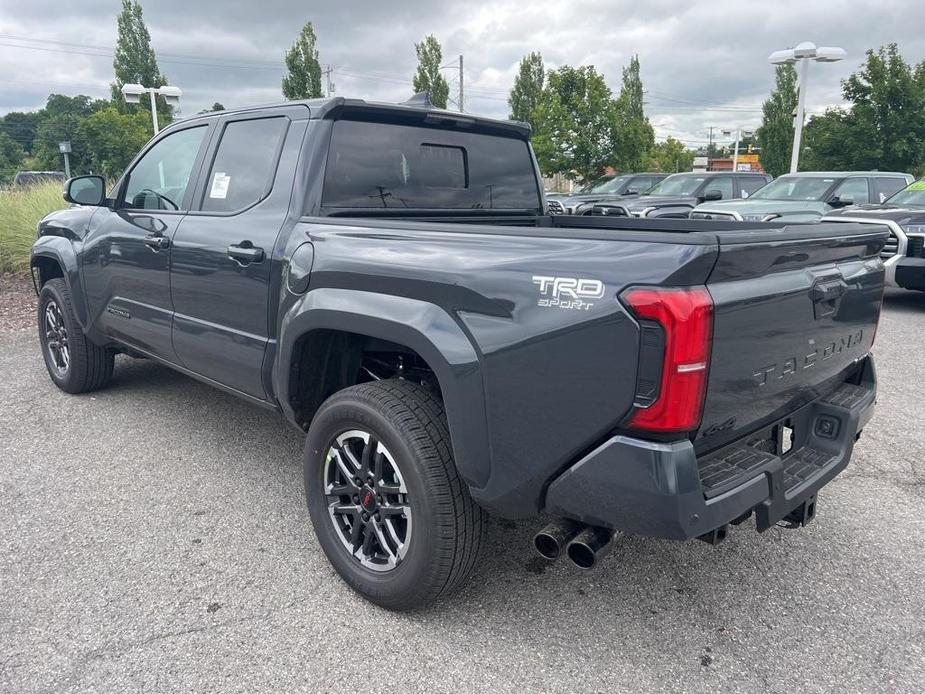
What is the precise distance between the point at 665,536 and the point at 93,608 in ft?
6.91

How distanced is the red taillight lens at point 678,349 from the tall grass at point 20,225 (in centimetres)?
1072

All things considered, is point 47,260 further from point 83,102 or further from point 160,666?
point 83,102

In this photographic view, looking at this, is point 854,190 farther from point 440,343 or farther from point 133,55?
point 133,55

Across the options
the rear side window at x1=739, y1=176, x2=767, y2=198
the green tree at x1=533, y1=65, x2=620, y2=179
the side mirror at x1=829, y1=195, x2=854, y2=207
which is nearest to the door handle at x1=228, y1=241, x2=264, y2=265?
the side mirror at x1=829, y1=195, x2=854, y2=207

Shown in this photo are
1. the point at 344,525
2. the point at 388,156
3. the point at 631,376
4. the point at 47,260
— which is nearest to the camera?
the point at 631,376

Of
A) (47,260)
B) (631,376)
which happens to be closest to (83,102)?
(47,260)

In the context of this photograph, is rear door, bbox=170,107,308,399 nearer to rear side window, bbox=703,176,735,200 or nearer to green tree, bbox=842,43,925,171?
rear side window, bbox=703,176,735,200

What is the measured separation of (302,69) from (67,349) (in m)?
34.8

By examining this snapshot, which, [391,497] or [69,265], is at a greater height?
[69,265]

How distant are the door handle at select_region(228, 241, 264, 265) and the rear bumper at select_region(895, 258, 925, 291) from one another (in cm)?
772

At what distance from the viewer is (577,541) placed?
7.19 ft

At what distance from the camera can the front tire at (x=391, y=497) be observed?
2.43 metres

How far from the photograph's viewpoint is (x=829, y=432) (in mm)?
2631

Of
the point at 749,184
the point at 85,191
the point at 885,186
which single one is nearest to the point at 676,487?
the point at 85,191
